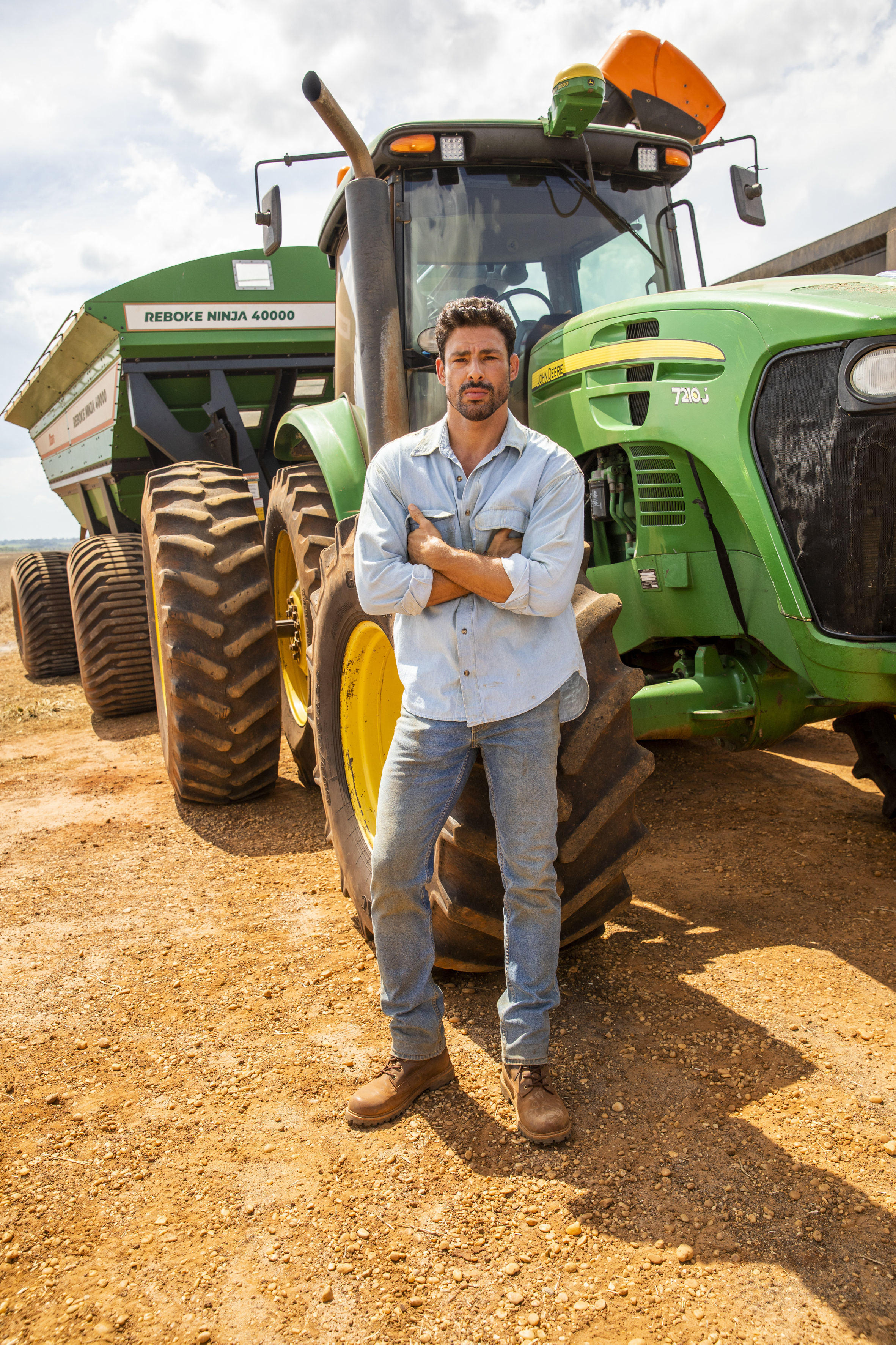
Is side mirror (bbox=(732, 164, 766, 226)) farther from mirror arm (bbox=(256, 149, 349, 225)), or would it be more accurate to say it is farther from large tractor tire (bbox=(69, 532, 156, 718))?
large tractor tire (bbox=(69, 532, 156, 718))

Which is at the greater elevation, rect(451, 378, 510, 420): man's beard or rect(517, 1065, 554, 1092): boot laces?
rect(451, 378, 510, 420): man's beard

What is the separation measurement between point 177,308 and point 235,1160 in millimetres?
5689

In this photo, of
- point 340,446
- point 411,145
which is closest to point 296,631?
point 340,446

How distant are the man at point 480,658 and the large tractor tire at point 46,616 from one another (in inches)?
281

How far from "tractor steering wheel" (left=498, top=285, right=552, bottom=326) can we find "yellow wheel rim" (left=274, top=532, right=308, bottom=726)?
1.64m

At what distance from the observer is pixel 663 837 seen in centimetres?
419

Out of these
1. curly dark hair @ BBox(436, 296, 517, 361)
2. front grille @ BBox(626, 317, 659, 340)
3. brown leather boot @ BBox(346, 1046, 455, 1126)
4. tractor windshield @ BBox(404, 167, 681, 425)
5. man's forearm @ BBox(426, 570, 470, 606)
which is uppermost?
tractor windshield @ BBox(404, 167, 681, 425)

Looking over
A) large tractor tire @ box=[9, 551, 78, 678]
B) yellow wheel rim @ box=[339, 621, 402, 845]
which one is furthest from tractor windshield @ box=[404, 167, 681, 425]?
large tractor tire @ box=[9, 551, 78, 678]

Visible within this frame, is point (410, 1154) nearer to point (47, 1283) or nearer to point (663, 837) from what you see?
point (47, 1283)

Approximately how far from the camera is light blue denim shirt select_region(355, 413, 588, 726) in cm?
224

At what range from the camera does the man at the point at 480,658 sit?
7.39 ft

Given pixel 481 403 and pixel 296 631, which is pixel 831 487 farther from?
pixel 296 631

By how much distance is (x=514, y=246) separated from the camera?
3814mm


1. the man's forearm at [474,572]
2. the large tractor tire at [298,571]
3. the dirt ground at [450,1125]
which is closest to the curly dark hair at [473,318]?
the man's forearm at [474,572]
